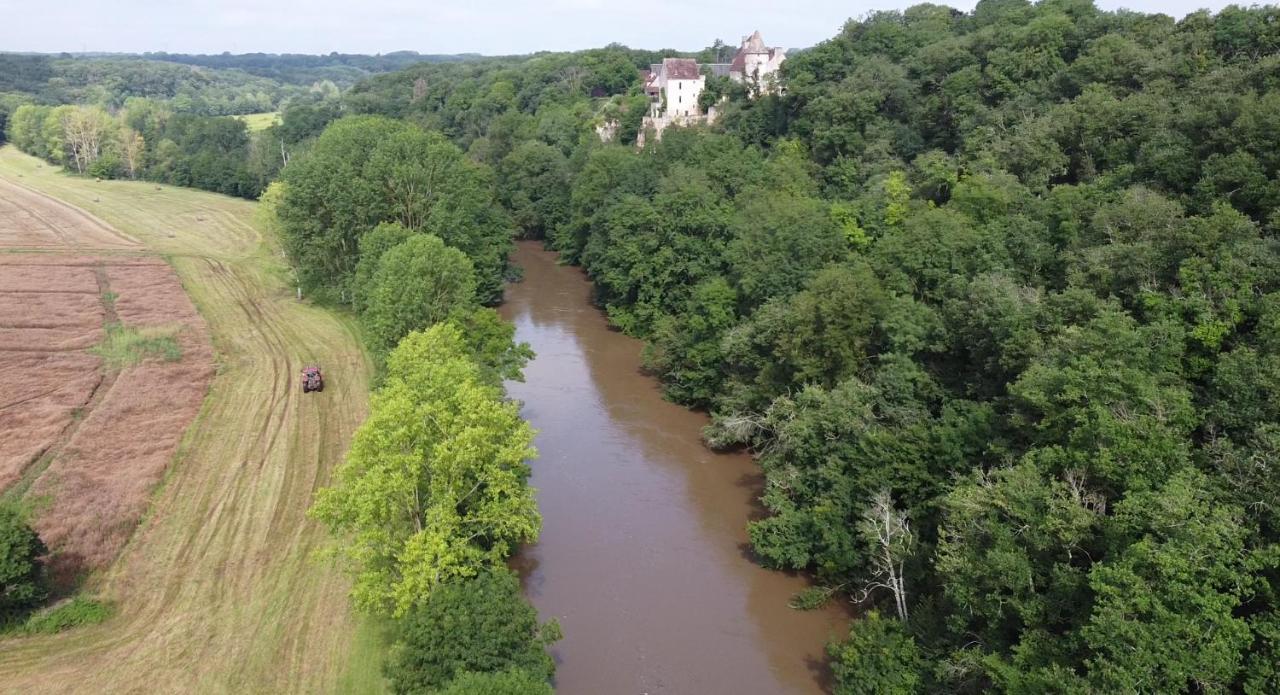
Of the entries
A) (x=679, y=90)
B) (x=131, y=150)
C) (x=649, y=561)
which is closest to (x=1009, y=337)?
(x=649, y=561)

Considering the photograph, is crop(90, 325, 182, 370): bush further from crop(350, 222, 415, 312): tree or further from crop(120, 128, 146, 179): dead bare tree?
crop(120, 128, 146, 179): dead bare tree

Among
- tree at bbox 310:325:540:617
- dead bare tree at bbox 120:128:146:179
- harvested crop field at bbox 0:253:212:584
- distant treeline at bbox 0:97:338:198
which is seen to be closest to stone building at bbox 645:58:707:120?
distant treeline at bbox 0:97:338:198

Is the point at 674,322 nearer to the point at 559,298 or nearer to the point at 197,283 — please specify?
the point at 559,298

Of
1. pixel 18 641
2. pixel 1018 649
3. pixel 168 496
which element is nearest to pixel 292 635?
pixel 18 641

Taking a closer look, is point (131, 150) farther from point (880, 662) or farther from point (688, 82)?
point (880, 662)

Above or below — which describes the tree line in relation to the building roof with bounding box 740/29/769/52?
below

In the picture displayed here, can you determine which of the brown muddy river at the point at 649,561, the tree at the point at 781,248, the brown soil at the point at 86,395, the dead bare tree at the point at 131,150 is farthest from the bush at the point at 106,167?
the tree at the point at 781,248
